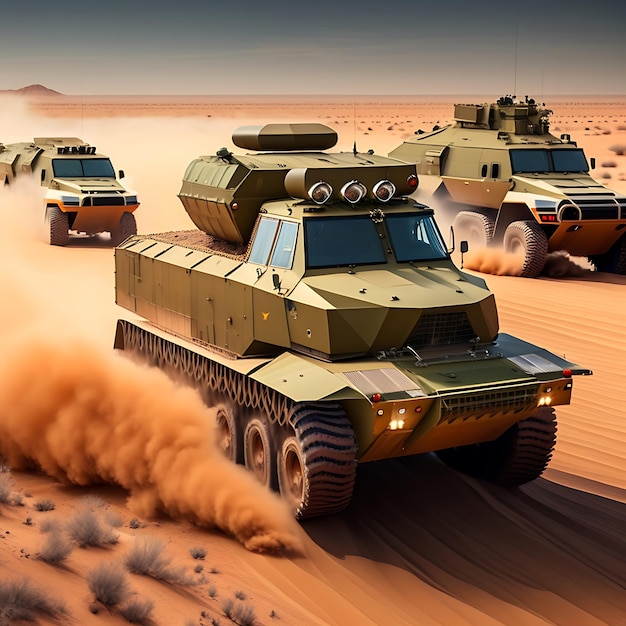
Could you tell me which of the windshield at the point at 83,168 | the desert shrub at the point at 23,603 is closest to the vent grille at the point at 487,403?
the desert shrub at the point at 23,603

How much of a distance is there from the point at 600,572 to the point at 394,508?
1764 mm

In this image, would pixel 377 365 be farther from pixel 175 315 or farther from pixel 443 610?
pixel 175 315

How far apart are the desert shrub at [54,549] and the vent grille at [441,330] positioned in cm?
355

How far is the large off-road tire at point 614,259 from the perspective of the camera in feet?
73.6

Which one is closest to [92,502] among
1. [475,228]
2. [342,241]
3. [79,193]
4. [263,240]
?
[263,240]

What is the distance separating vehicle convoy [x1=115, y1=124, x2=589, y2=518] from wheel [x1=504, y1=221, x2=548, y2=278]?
31.5 feet

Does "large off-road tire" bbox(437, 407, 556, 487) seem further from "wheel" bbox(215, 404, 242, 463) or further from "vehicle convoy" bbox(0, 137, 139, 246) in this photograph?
"vehicle convoy" bbox(0, 137, 139, 246)

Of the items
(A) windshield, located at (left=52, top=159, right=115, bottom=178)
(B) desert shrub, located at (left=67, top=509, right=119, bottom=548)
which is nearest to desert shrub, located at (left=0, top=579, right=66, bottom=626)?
(B) desert shrub, located at (left=67, top=509, right=119, bottom=548)

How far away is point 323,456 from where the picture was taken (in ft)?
29.6

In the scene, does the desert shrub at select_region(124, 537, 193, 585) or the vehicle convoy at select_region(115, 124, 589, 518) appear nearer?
the desert shrub at select_region(124, 537, 193, 585)

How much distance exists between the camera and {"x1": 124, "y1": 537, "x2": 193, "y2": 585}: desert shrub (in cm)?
745

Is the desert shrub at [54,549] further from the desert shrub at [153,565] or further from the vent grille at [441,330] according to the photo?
the vent grille at [441,330]

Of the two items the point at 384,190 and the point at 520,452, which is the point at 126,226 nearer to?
the point at 384,190

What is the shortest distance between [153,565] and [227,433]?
3.70 meters
